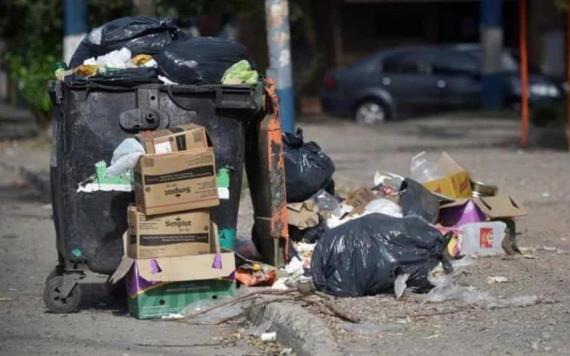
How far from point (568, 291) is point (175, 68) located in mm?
2802

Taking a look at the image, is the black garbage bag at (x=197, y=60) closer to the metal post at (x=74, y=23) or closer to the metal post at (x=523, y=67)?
the metal post at (x=523, y=67)

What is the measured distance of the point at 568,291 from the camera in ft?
25.4

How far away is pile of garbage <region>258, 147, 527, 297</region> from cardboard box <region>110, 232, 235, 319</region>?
0.52 metres

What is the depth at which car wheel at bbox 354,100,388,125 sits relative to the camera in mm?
25453

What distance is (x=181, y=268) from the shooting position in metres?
7.54

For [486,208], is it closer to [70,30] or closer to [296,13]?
[70,30]

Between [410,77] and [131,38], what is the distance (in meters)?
17.5

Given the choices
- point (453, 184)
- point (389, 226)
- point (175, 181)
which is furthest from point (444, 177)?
point (175, 181)

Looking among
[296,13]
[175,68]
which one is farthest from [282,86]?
[296,13]

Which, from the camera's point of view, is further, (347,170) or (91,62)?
(347,170)

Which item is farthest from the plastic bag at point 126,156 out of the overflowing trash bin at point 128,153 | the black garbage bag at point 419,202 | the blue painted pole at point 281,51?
the blue painted pole at point 281,51

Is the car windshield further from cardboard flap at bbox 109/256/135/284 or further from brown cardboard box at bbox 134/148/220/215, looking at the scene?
cardboard flap at bbox 109/256/135/284

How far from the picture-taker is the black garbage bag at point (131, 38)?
826 cm

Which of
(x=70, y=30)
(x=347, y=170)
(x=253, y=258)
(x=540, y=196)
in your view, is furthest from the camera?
(x=70, y=30)
